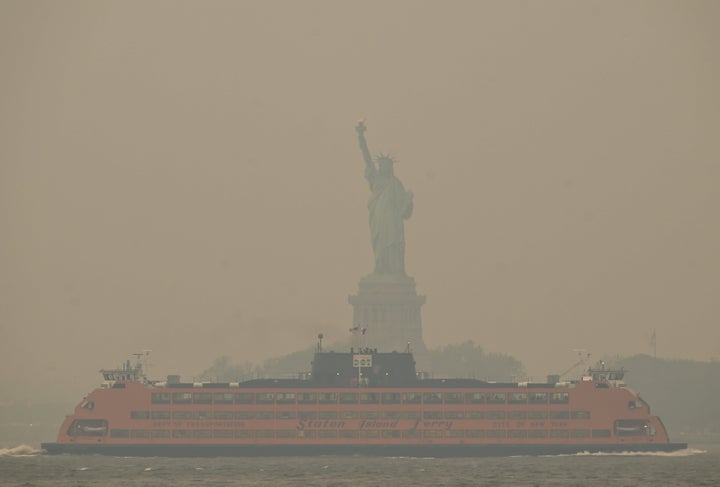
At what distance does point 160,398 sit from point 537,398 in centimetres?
3271

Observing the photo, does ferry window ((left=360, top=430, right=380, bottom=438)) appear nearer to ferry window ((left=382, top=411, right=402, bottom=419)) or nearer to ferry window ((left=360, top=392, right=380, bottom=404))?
ferry window ((left=382, top=411, right=402, bottom=419))

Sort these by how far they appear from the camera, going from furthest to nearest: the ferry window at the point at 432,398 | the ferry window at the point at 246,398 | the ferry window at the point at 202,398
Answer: the ferry window at the point at 202,398, the ferry window at the point at 246,398, the ferry window at the point at 432,398

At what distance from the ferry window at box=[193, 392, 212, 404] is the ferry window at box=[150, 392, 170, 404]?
237 centimetres

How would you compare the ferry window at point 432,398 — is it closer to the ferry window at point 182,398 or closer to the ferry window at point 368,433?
the ferry window at point 368,433

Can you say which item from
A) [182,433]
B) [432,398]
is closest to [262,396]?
[182,433]

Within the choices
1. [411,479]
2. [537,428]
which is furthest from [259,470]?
[537,428]

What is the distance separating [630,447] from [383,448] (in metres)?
21.1

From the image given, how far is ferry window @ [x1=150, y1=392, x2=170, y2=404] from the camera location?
16825 centimetres

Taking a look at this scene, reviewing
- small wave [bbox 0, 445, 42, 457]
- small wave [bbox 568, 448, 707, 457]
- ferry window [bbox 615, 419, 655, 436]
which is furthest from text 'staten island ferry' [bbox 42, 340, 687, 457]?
small wave [bbox 0, 445, 42, 457]

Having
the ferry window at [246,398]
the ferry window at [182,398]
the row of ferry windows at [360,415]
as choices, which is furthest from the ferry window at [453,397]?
the ferry window at [182,398]

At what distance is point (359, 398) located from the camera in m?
168

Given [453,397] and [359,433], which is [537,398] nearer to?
[453,397]

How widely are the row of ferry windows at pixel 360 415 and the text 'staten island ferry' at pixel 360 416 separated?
0.28 ft

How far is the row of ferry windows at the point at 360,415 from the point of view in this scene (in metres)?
166
